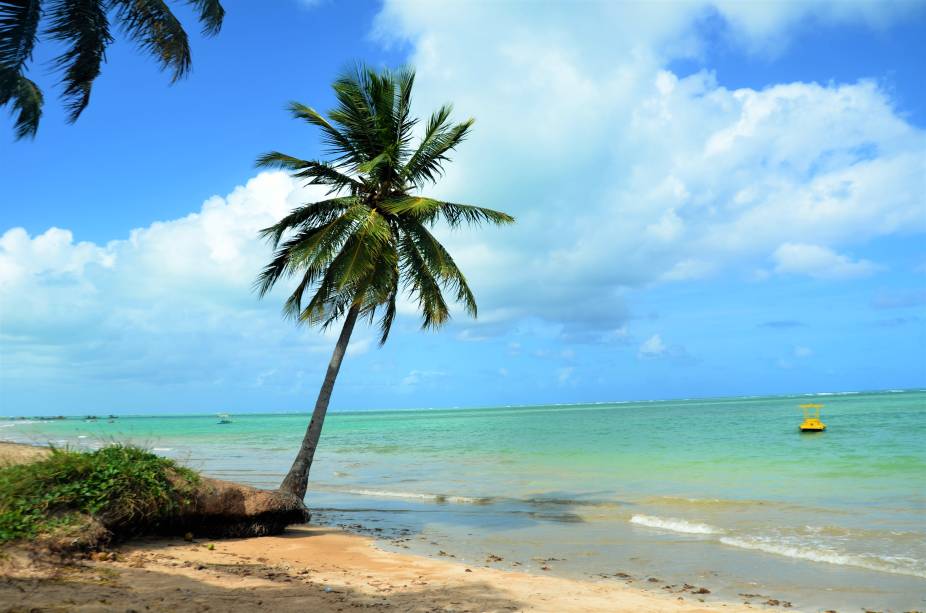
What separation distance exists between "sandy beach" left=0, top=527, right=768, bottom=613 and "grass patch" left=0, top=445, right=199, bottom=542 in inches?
15.8

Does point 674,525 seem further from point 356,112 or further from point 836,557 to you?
point 356,112

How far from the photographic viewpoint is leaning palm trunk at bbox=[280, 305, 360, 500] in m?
11.9

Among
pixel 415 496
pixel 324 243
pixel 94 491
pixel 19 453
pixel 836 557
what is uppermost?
pixel 324 243

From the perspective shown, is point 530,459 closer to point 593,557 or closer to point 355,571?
point 593,557

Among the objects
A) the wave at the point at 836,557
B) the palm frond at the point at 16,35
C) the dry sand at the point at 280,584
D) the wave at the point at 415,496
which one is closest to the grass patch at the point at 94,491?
the dry sand at the point at 280,584

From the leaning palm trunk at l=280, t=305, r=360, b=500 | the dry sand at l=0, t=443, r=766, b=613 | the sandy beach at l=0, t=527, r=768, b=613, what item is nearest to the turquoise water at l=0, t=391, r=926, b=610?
the dry sand at l=0, t=443, r=766, b=613

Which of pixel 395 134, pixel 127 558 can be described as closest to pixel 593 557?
pixel 127 558

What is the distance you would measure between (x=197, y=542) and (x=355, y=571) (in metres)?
2.52

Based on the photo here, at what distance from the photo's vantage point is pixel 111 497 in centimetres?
802

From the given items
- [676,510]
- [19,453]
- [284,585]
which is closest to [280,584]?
[284,585]

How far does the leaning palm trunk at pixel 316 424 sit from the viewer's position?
11.9 m

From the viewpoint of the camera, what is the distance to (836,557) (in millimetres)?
9477

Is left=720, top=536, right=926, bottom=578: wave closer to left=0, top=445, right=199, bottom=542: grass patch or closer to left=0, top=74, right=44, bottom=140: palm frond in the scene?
left=0, top=445, right=199, bottom=542: grass patch

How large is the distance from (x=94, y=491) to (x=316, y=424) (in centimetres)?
465
